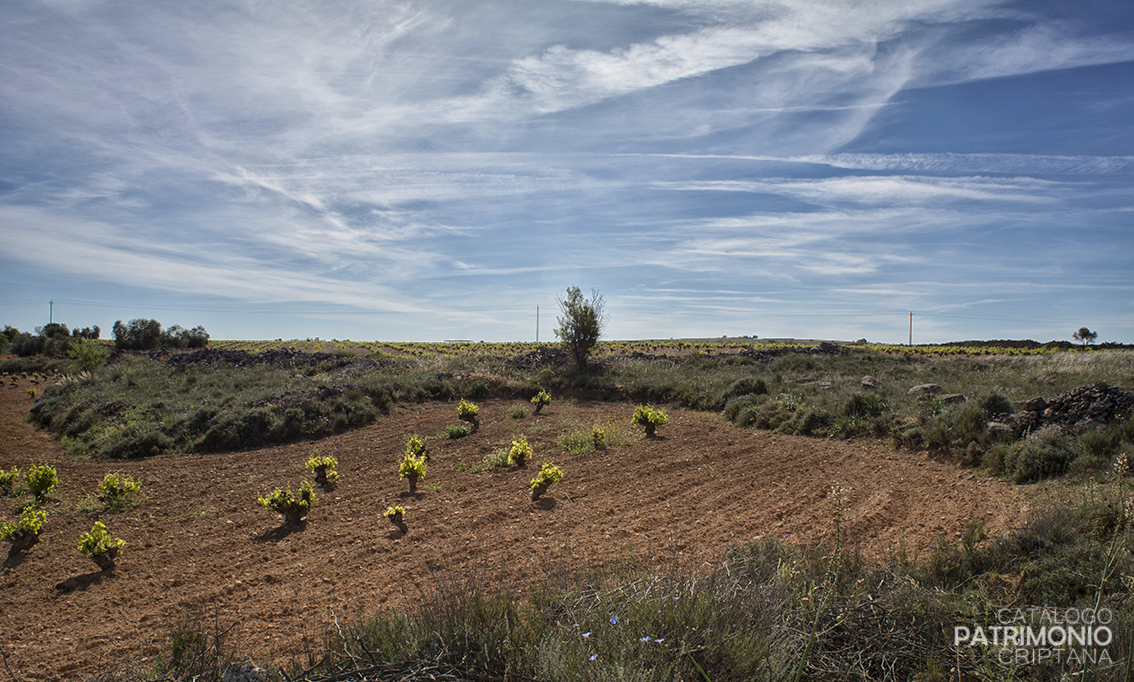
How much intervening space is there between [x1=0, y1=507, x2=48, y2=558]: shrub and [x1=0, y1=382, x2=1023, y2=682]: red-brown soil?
0.14 m

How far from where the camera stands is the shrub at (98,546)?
5.23 m

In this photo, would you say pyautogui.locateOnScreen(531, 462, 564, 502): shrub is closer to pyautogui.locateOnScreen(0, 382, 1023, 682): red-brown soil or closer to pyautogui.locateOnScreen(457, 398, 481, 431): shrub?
pyautogui.locateOnScreen(0, 382, 1023, 682): red-brown soil

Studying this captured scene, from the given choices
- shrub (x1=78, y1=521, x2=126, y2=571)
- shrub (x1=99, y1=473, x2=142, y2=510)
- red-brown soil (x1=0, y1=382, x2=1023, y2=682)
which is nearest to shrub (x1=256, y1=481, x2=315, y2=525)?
red-brown soil (x1=0, y1=382, x2=1023, y2=682)

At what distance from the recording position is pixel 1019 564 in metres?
4.02

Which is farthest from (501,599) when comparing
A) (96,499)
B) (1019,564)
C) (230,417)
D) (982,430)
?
(230,417)

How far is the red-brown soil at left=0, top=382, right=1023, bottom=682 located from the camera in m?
4.34

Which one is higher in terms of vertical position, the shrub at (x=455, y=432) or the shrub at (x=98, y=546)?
the shrub at (x=455, y=432)

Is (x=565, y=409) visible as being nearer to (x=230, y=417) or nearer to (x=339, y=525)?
(x=230, y=417)

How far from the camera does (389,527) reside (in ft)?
20.9

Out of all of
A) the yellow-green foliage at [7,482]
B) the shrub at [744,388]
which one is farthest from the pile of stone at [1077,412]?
the yellow-green foliage at [7,482]

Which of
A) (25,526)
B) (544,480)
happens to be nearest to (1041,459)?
(544,480)

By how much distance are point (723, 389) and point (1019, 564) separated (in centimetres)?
1092

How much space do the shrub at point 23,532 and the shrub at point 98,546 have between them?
1019 millimetres

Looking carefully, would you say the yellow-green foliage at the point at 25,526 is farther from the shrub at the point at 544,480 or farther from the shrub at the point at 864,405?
the shrub at the point at 864,405
